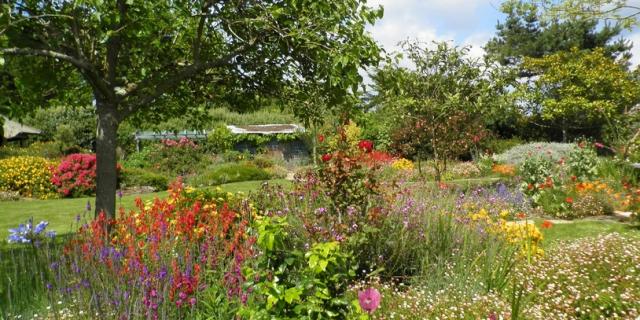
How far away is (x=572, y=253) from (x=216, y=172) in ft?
48.2

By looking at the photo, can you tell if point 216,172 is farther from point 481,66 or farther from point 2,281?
point 2,281

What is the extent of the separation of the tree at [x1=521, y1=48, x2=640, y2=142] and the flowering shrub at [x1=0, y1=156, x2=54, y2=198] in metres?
21.8

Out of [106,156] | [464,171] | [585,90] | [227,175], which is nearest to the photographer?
[106,156]

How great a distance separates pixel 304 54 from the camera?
4.95 metres

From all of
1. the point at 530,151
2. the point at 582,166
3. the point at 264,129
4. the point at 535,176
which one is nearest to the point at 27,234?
the point at 535,176

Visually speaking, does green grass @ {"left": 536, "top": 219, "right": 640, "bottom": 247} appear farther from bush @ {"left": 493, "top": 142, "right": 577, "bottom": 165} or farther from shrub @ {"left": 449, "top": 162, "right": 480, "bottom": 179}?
bush @ {"left": 493, "top": 142, "right": 577, "bottom": 165}

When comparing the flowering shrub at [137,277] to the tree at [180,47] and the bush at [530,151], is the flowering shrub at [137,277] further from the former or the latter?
the bush at [530,151]

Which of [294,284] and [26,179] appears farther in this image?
[26,179]

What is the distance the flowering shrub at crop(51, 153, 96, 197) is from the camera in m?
14.8

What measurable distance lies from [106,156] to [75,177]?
35.2 feet

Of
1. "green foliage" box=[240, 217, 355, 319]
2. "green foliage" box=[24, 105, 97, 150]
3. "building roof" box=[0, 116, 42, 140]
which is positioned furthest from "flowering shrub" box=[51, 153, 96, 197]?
"green foliage" box=[240, 217, 355, 319]

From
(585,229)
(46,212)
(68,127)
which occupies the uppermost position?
(68,127)

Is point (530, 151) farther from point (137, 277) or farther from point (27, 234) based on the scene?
point (137, 277)

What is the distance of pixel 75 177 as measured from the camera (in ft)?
49.1
